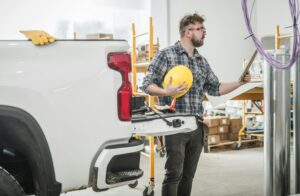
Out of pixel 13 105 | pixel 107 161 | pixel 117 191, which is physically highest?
pixel 13 105

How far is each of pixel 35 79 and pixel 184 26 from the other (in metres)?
1.71

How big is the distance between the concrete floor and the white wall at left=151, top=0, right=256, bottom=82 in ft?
14.3

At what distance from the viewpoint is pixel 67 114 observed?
6.77 ft

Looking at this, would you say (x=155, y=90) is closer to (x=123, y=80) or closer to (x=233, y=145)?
(x=123, y=80)

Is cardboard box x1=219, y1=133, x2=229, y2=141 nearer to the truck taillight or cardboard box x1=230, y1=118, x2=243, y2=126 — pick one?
cardboard box x1=230, y1=118, x2=243, y2=126

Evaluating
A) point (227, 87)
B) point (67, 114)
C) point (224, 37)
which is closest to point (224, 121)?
point (224, 37)

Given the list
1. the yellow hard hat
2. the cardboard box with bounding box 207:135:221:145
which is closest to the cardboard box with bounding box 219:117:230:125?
the cardboard box with bounding box 207:135:221:145

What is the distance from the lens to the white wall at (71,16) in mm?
8443

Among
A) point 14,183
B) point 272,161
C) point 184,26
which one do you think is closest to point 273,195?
point 272,161

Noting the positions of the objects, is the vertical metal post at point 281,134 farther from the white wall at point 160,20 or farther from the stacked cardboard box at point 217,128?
the white wall at point 160,20

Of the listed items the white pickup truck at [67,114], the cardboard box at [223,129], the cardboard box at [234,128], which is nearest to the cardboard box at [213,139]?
the cardboard box at [223,129]

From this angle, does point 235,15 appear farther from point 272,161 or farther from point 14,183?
point 14,183

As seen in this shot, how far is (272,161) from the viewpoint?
125 inches

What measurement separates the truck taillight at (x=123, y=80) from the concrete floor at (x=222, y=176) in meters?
2.37
